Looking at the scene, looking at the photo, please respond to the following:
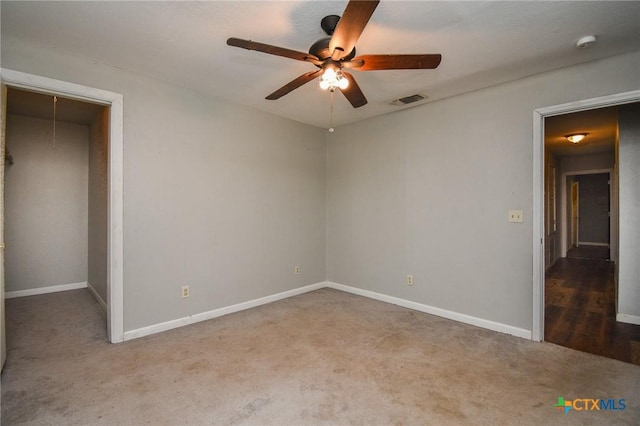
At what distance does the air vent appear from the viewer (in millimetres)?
3236

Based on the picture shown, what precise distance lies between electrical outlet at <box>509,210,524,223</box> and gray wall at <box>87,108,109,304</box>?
172 inches

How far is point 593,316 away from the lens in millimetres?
3301

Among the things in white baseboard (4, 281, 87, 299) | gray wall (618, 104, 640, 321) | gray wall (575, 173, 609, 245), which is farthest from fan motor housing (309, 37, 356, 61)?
gray wall (575, 173, 609, 245)

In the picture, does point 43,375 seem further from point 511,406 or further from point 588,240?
point 588,240

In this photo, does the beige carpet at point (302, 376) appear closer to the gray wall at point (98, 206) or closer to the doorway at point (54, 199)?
the gray wall at point (98, 206)

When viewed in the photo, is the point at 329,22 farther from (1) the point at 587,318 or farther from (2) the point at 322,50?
(1) the point at 587,318

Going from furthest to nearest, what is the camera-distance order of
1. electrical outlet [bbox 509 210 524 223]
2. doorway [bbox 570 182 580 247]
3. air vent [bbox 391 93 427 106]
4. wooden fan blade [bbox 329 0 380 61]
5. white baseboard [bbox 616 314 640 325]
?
1. doorway [bbox 570 182 580 247]
2. air vent [bbox 391 93 427 106]
3. white baseboard [bbox 616 314 640 325]
4. electrical outlet [bbox 509 210 524 223]
5. wooden fan blade [bbox 329 0 380 61]

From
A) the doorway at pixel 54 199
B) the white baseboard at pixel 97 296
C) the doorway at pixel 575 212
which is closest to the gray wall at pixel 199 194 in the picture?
the white baseboard at pixel 97 296

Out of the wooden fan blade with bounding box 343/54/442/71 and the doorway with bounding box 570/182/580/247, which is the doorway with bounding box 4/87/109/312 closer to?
the wooden fan blade with bounding box 343/54/442/71

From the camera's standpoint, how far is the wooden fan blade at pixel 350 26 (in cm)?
132

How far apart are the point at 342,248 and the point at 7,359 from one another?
11.8ft

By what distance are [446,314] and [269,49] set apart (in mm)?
3171

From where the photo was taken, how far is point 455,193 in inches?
129

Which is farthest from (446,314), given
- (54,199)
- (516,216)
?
(54,199)
